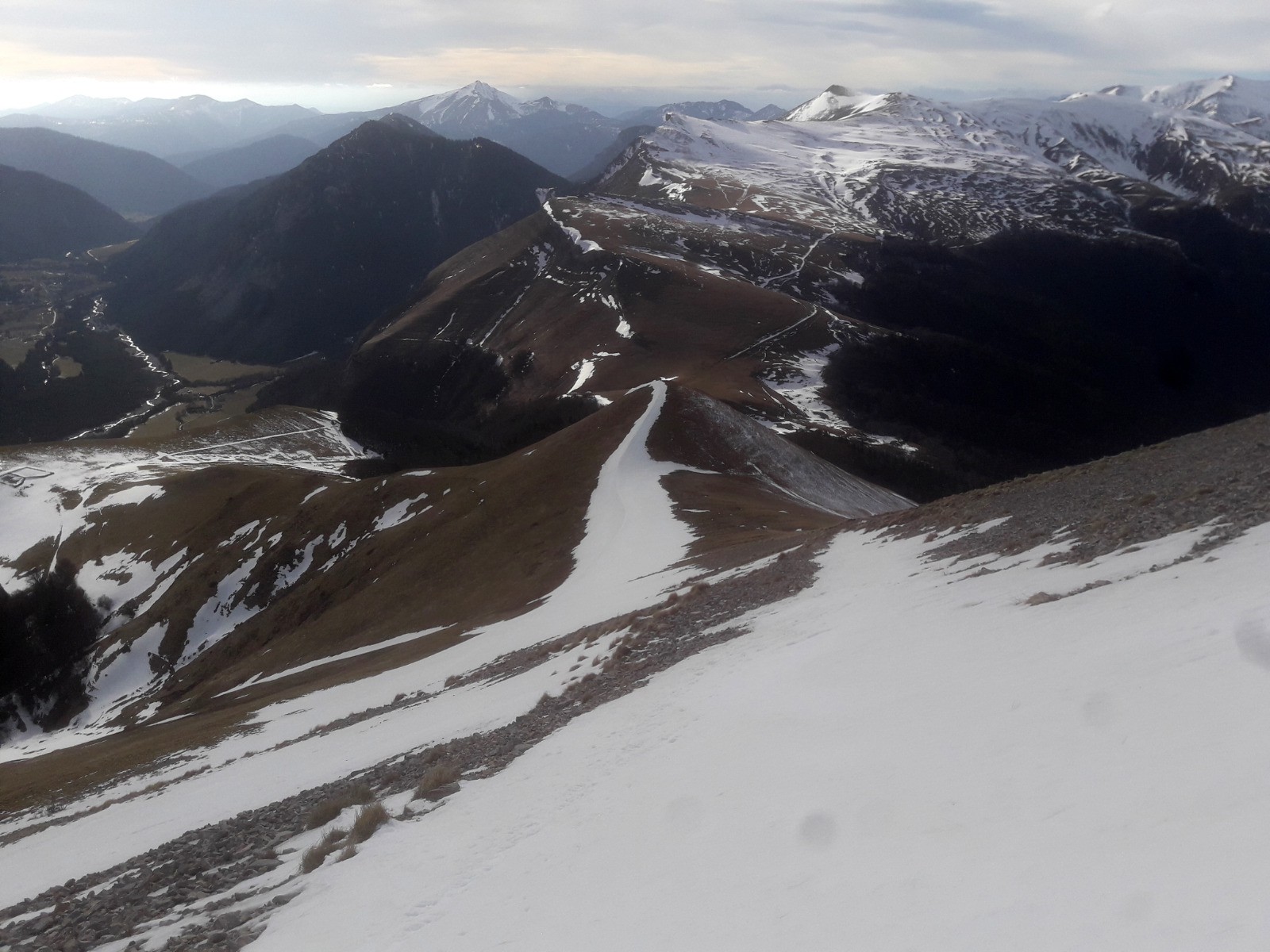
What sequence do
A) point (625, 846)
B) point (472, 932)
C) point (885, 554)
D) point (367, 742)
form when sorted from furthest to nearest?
point (885, 554) < point (367, 742) < point (625, 846) < point (472, 932)

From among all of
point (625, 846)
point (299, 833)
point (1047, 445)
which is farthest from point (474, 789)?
point (1047, 445)

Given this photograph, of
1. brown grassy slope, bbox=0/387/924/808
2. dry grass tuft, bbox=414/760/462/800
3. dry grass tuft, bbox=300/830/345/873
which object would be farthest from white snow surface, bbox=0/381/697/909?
dry grass tuft, bbox=300/830/345/873

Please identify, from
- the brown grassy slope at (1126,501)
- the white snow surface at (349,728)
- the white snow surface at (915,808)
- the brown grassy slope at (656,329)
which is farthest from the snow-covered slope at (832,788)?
the brown grassy slope at (656,329)

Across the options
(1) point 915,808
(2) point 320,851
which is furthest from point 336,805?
(1) point 915,808

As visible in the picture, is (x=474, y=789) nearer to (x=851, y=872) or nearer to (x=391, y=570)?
(x=851, y=872)

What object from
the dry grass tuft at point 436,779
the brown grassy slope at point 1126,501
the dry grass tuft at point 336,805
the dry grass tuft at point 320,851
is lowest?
the dry grass tuft at point 336,805

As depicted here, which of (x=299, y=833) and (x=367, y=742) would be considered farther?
(x=367, y=742)

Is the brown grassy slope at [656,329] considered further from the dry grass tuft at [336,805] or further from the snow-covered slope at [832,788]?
the dry grass tuft at [336,805]
